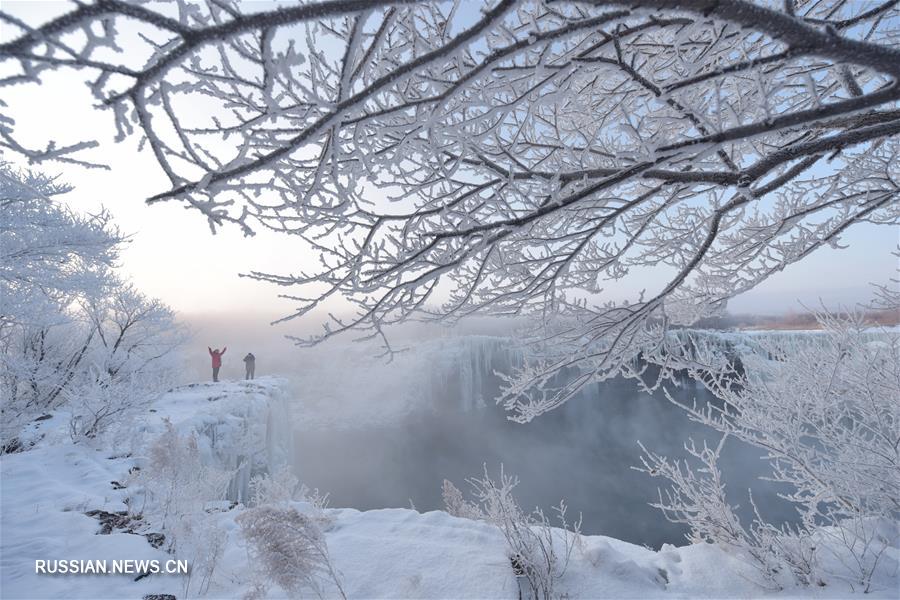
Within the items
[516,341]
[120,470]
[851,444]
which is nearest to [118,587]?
[120,470]

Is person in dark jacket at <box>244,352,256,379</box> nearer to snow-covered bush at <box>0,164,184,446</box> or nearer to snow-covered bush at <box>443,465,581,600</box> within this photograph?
snow-covered bush at <box>0,164,184,446</box>

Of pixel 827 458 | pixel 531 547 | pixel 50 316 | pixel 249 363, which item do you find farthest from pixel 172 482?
pixel 249 363

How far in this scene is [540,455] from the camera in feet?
77.4

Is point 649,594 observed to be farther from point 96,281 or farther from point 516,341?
point 96,281

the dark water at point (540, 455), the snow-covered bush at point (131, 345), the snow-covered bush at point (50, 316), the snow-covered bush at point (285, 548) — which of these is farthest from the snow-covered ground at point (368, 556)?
the dark water at point (540, 455)

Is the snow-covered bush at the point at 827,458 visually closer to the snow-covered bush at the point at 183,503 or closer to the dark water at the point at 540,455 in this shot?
the snow-covered bush at the point at 183,503

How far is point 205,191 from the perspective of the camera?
0.86m

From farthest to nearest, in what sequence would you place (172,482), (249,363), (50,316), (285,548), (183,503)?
(249,363), (50,316), (172,482), (183,503), (285,548)

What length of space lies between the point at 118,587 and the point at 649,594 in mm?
3939

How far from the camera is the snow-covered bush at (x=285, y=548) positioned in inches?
92.4

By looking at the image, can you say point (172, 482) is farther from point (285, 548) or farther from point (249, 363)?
point (249, 363)

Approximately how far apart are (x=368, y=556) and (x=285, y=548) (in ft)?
3.52

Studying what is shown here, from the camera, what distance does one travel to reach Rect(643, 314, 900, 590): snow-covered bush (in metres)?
3.03

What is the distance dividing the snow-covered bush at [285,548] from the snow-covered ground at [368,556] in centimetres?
45
